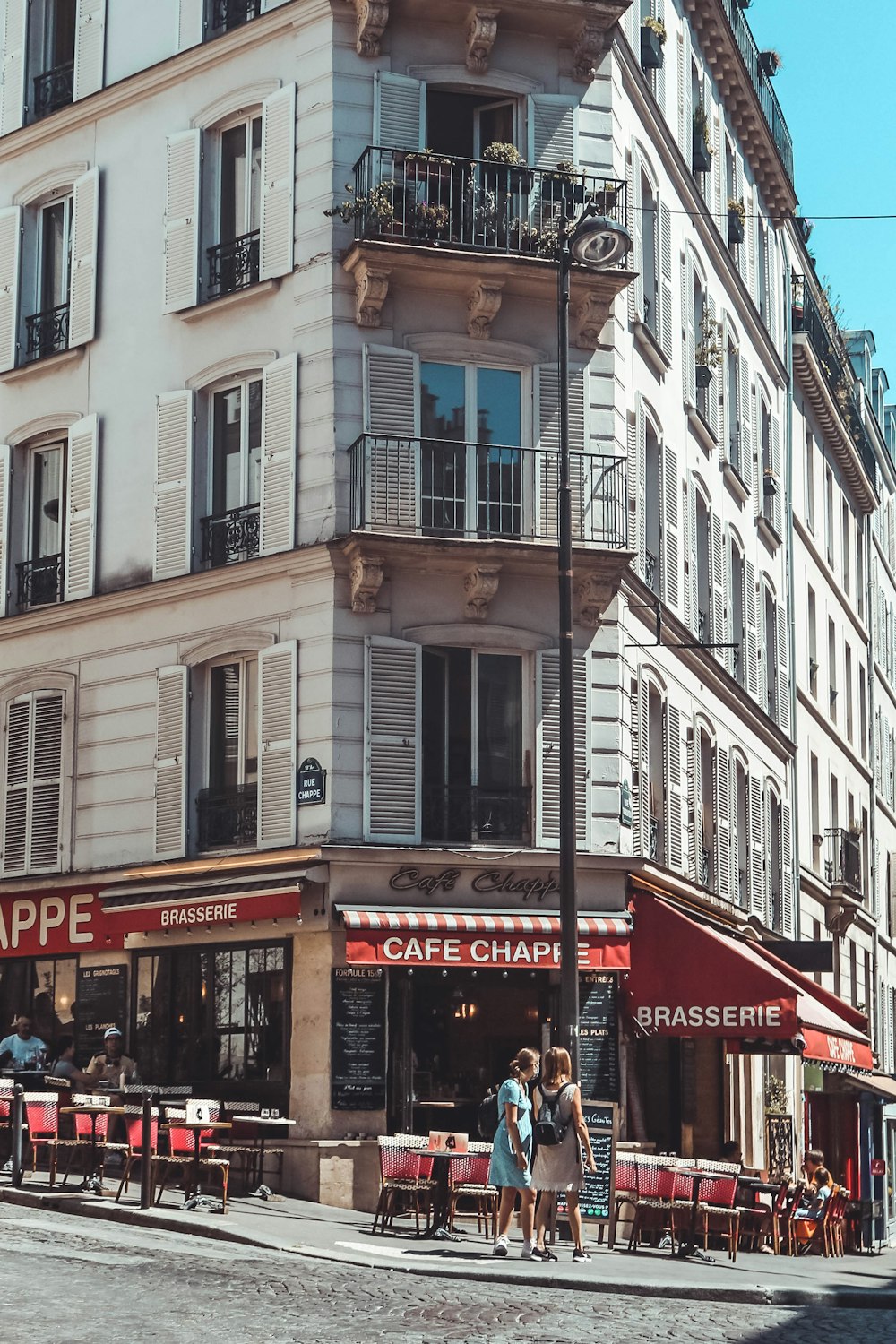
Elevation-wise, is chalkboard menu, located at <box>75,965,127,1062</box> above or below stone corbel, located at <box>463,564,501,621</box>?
below

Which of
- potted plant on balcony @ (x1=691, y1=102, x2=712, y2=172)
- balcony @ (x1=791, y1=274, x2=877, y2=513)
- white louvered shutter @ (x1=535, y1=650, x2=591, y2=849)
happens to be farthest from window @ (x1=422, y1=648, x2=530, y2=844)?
balcony @ (x1=791, y1=274, x2=877, y2=513)

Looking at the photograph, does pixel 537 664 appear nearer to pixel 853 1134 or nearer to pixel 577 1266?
pixel 577 1266

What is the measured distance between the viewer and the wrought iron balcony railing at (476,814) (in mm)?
22578

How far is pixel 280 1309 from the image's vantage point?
495 inches

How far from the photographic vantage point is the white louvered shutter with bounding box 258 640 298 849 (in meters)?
22.6

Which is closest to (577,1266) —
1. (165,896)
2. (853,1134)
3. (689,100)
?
(165,896)

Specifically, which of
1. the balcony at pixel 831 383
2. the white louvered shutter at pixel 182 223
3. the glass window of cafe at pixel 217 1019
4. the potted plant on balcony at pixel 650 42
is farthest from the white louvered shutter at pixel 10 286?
the balcony at pixel 831 383

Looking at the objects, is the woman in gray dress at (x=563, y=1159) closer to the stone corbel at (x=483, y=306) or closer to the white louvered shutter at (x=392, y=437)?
the white louvered shutter at (x=392, y=437)

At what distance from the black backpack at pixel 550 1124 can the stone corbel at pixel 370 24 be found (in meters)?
12.7

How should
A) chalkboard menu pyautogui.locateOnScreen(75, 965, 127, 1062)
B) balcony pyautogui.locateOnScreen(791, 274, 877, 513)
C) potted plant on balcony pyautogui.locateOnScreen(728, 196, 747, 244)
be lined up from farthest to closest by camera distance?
balcony pyautogui.locateOnScreen(791, 274, 877, 513) < potted plant on balcony pyautogui.locateOnScreen(728, 196, 747, 244) < chalkboard menu pyautogui.locateOnScreen(75, 965, 127, 1062)

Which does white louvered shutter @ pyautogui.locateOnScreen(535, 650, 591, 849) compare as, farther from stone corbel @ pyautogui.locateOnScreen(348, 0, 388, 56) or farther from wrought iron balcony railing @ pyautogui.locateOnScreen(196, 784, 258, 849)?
stone corbel @ pyautogui.locateOnScreen(348, 0, 388, 56)

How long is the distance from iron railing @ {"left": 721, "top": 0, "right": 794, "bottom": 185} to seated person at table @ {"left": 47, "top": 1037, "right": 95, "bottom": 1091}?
19.0 meters

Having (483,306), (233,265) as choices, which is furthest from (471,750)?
(233,265)

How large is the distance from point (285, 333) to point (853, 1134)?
79.6 feet
